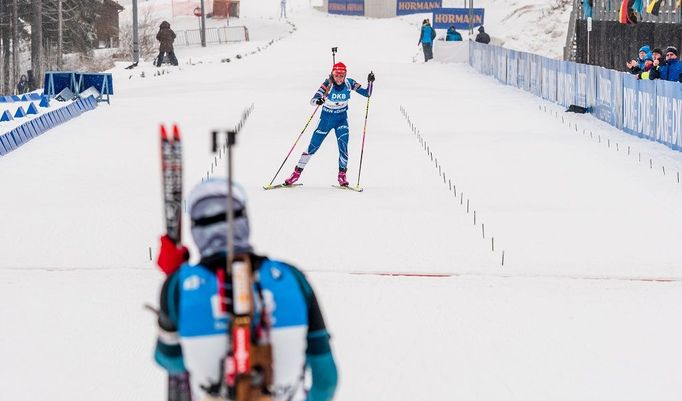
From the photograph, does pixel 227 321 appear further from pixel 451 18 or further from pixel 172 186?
pixel 451 18

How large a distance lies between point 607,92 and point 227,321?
22.9m

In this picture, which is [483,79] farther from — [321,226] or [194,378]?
[194,378]

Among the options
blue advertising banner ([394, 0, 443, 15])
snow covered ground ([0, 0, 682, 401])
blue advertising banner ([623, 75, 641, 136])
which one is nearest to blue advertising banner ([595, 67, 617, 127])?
snow covered ground ([0, 0, 682, 401])

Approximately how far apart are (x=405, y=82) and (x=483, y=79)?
3819mm

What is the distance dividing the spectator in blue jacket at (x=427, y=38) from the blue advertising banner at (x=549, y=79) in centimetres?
1503

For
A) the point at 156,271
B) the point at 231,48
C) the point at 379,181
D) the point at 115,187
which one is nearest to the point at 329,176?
the point at 379,181

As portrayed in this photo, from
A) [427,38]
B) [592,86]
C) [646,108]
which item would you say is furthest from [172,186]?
[427,38]

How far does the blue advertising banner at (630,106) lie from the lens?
22.9 metres

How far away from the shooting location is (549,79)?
3162cm

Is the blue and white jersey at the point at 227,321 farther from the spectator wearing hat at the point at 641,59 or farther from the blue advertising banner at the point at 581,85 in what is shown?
the blue advertising banner at the point at 581,85

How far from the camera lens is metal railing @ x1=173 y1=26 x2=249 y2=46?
86.5 metres

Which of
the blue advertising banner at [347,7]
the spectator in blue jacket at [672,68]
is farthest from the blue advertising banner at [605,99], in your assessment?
the blue advertising banner at [347,7]

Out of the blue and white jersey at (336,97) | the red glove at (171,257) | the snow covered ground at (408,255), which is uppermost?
the red glove at (171,257)

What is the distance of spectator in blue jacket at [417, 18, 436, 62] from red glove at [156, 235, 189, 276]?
4427cm
